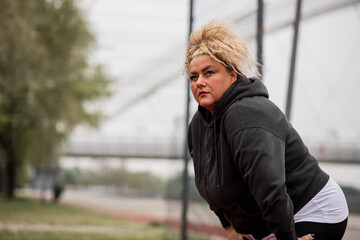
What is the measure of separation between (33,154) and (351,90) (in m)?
13.0

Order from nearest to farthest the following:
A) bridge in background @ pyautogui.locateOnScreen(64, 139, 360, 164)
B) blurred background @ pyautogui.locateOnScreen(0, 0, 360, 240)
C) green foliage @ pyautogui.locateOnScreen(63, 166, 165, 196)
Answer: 1. blurred background @ pyautogui.locateOnScreen(0, 0, 360, 240)
2. bridge in background @ pyautogui.locateOnScreen(64, 139, 360, 164)
3. green foliage @ pyautogui.locateOnScreen(63, 166, 165, 196)

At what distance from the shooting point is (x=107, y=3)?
303 inches

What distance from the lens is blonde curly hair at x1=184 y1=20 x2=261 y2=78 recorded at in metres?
1.78

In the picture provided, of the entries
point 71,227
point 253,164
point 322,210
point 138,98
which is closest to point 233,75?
point 253,164

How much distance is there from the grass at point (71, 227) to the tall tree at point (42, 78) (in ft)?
8.42

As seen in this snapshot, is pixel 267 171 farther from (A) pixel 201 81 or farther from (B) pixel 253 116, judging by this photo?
(A) pixel 201 81

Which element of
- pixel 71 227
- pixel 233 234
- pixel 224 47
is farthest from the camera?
pixel 71 227

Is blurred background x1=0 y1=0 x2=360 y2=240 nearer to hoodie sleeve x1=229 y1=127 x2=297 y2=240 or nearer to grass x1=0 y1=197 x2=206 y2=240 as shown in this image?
grass x1=0 y1=197 x2=206 y2=240

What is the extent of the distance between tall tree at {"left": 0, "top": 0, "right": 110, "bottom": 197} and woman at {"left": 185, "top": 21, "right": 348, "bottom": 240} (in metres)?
8.08

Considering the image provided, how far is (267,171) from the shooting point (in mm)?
1592

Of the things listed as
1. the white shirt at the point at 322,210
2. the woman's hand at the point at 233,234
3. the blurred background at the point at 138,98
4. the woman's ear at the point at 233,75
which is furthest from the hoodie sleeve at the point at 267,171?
the blurred background at the point at 138,98

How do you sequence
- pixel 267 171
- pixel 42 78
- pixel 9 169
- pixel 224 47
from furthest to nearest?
1. pixel 9 169
2. pixel 42 78
3. pixel 224 47
4. pixel 267 171

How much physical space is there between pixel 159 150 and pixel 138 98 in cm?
129

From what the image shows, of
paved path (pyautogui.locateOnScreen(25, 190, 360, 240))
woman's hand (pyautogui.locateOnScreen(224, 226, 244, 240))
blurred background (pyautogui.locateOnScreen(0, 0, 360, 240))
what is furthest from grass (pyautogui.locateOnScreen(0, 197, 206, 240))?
woman's hand (pyautogui.locateOnScreen(224, 226, 244, 240))
